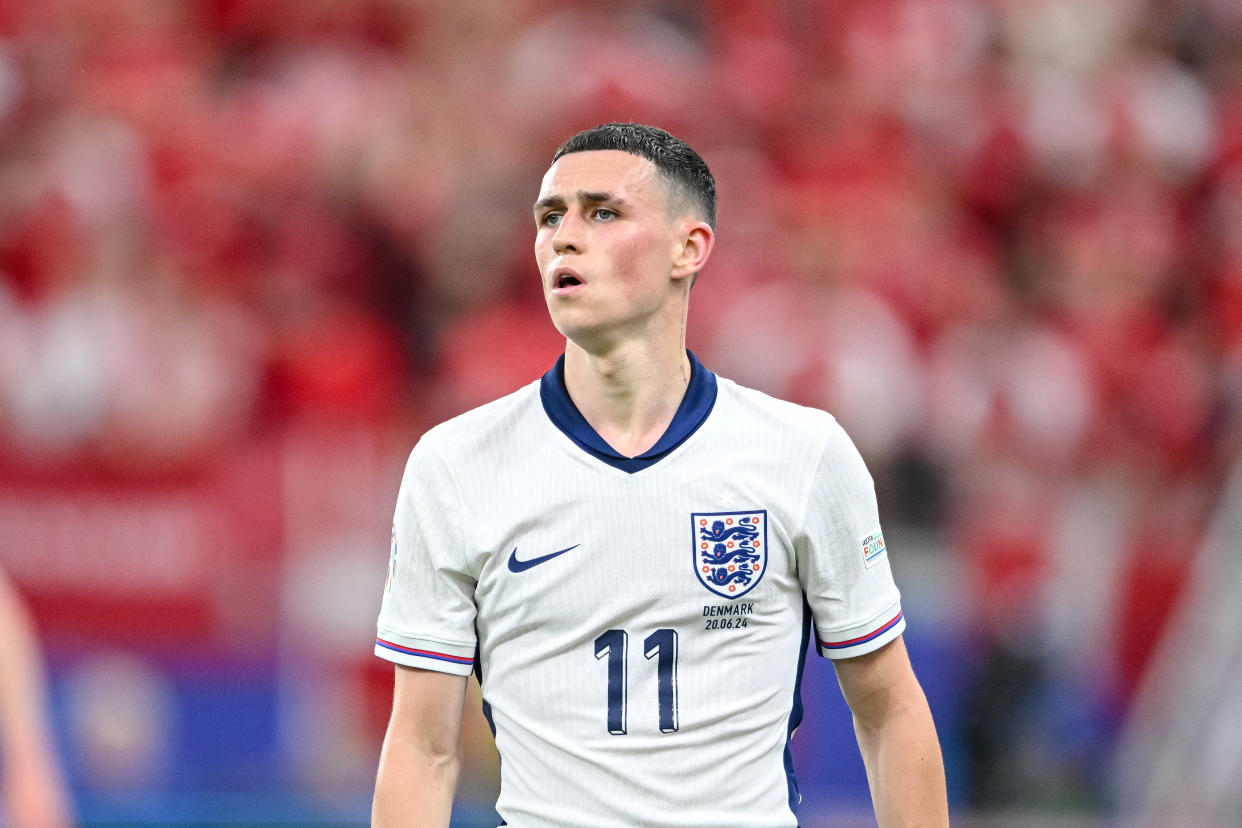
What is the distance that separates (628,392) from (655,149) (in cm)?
51

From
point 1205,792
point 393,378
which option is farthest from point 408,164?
point 1205,792

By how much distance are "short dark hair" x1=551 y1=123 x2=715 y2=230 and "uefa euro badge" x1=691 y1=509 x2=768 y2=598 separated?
0.68 metres

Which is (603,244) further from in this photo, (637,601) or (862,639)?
(862,639)

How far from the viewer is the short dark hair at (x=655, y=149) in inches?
138

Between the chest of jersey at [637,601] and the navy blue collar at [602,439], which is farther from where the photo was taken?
the navy blue collar at [602,439]

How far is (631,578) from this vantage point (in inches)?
132

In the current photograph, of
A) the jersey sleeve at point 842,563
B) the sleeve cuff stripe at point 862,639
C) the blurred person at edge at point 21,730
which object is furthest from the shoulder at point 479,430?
the blurred person at edge at point 21,730

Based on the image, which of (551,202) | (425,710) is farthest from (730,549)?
(551,202)

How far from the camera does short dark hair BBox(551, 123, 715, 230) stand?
11.5 ft

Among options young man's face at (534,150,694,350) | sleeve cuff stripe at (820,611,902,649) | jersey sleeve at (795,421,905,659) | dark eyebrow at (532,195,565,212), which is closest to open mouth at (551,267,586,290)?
young man's face at (534,150,694,350)

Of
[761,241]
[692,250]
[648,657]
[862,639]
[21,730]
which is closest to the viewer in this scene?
[648,657]

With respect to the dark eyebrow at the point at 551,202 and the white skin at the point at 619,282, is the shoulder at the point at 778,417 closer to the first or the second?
the white skin at the point at 619,282

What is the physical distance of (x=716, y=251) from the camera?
31.8 feet

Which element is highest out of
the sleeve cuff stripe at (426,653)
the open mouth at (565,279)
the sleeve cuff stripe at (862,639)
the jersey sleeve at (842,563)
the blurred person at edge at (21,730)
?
the open mouth at (565,279)
